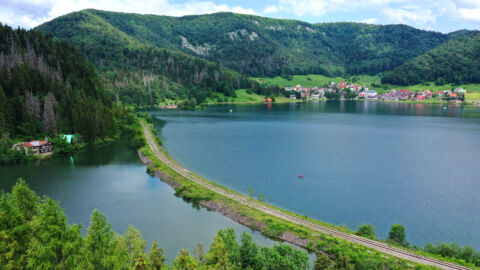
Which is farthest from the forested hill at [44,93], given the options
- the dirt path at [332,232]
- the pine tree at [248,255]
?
the pine tree at [248,255]

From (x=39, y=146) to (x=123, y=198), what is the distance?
38205 mm

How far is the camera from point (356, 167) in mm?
72750

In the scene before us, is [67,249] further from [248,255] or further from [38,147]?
[38,147]

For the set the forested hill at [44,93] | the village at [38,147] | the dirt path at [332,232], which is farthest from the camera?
the forested hill at [44,93]

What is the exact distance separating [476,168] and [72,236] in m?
81.4

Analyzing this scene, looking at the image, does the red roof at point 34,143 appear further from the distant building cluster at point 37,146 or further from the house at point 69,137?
the house at point 69,137

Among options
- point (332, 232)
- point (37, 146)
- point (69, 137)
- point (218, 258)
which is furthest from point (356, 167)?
point (37, 146)

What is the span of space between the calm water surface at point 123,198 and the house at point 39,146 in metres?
6.03

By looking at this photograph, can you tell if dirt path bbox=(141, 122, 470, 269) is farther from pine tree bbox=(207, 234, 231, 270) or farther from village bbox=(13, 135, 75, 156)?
village bbox=(13, 135, 75, 156)

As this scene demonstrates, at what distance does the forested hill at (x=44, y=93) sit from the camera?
81.9 meters

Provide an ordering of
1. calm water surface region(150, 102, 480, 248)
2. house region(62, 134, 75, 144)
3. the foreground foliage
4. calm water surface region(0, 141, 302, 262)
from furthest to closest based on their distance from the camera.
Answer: house region(62, 134, 75, 144)
calm water surface region(150, 102, 480, 248)
calm water surface region(0, 141, 302, 262)
the foreground foliage

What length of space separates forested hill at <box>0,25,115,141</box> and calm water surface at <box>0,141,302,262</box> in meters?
15.7

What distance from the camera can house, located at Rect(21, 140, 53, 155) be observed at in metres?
74.0

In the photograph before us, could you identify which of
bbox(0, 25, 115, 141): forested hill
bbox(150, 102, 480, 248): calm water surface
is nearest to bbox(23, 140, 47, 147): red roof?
bbox(0, 25, 115, 141): forested hill
